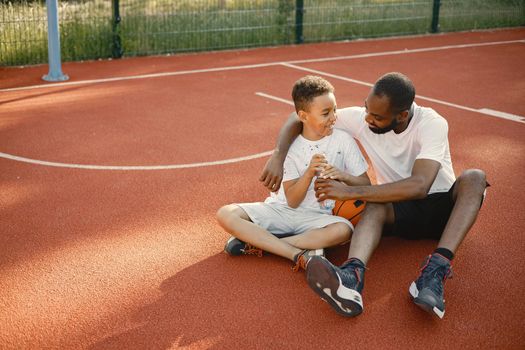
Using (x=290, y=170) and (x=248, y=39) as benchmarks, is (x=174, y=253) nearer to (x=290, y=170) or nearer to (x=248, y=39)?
(x=290, y=170)

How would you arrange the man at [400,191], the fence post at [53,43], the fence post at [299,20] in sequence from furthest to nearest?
the fence post at [299,20]
the fence post at [53,43]
the man at [400,191]

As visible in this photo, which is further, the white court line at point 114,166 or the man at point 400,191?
the white court line at point 114,166

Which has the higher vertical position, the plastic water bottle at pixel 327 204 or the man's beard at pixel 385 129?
the man's beard at pixel 385 129

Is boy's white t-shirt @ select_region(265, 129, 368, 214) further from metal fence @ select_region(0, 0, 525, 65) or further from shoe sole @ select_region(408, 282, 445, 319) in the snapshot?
metal fence @ select_region(0, 0, 525, 65)

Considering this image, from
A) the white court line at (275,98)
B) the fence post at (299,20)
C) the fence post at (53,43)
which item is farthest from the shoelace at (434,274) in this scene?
the fence post at (299,20)

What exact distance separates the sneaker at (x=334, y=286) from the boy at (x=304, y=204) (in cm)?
46

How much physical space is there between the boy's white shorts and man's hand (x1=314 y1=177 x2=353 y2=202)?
26 centimetres

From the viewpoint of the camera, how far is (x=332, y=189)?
350 cm

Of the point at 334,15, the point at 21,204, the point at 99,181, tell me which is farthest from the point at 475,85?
the point at 21,204

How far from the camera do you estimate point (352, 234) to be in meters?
3.71

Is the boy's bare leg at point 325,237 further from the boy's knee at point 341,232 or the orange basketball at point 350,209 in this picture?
the orange basketball at point 350,209

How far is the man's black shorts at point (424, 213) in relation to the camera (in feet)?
12.4

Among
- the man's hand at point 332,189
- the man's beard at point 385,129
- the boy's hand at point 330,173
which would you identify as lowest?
the man's hand at point 332,189

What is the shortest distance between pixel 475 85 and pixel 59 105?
5271 mm
